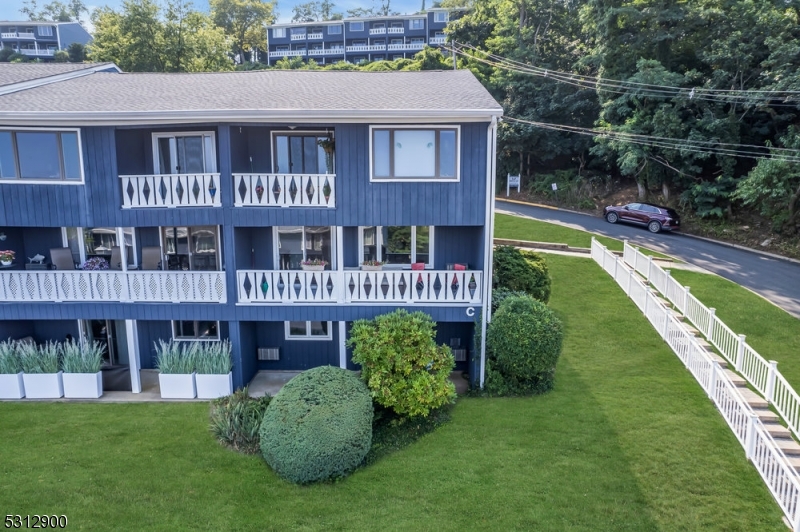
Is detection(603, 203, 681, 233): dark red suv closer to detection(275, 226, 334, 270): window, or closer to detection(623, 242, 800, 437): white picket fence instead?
detection(623, 242, 800, 437): white picket fence

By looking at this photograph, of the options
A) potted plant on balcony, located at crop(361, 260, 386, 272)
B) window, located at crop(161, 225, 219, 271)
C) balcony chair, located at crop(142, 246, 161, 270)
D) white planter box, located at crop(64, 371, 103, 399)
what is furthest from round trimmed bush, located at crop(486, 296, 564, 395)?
white planter box, located at crop(64, 371, 103, 399)

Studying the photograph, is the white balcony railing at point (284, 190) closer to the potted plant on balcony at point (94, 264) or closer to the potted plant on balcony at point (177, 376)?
the potted plant on balcony at point (177, 376)

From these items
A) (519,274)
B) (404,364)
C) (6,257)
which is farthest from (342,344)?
(6,257)

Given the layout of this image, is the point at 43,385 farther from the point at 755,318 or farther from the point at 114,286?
the point at 755,318

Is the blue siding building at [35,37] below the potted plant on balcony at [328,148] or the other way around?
the other way around

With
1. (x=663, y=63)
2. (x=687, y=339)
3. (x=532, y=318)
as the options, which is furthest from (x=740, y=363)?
(x=663, y=63)

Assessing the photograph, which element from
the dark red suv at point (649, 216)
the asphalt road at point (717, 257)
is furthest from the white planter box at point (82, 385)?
the dark red suv at point (649, 216)
